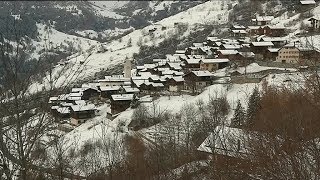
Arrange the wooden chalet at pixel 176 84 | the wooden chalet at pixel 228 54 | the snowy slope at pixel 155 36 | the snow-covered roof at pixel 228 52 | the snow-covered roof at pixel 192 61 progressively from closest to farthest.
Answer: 1. the wooden chalet at pixel 176 84
2. the wooden chalet at pixel 228 54
3. the snow-covered roof at pixel 228 52
4. the snow-covered roof at pixel 192 61
5. the snowy slope at pixel 155 36

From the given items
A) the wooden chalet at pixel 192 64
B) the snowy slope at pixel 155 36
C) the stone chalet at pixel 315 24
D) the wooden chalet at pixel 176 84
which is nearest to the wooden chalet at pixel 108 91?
the wooden chalet at pixel 176 84

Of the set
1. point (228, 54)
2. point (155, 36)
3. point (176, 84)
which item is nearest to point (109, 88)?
point (176, 84)

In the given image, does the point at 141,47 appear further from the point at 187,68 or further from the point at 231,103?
the point at 231,103

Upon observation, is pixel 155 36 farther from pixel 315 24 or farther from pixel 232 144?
pixel 232 144

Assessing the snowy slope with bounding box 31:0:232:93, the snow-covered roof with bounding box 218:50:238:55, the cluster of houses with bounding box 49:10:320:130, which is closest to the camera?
the cluster of houses with bounding box 49:10:320:130

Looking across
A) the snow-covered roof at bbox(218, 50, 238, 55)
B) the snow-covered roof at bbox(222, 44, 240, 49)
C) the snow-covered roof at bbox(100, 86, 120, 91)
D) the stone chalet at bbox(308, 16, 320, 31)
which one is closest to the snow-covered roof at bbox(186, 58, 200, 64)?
the snow-covered roof at bbox(218, 50, 238, 55)

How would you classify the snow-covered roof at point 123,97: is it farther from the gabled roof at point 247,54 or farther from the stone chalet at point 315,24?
the stone chalet at point 315,24

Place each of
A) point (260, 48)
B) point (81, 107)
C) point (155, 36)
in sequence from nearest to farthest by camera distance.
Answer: point (81, 107) → point (260, 48) → point (155, 36)

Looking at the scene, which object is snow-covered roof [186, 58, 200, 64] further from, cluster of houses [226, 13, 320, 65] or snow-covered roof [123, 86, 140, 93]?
snow-covered roof [123, 86, 140, 93]

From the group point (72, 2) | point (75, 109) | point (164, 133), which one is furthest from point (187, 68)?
point (72, 2)
